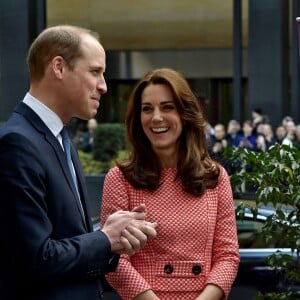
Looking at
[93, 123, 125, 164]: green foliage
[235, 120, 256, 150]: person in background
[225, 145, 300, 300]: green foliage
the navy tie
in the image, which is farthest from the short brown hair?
[93, 123, 125, 164]: green foliage

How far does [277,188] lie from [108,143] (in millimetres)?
16151

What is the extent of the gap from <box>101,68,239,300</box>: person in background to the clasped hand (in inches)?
35.8

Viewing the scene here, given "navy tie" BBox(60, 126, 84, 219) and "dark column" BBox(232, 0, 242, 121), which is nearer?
"navy tie" BBox(60, 126, 84, 219)

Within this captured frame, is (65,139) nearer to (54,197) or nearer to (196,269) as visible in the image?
(54,197)

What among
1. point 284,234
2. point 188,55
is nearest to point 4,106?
point 188,55

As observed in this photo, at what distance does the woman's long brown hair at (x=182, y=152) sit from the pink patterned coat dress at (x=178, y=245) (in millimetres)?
41

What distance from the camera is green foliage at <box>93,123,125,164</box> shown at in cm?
2048

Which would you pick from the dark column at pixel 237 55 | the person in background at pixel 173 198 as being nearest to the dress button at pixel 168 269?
the person in background at pixel 173 198

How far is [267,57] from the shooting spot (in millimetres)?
26203

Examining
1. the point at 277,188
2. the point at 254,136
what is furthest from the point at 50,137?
the point at 254,136

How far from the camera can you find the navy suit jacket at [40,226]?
113 inches

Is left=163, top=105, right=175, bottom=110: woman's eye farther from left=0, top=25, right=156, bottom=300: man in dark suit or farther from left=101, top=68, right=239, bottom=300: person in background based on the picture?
left=0, top=25, right=156, bottom=300: man in dark suit

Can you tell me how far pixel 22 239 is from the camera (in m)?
2.87

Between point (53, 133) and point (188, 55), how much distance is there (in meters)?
30.0
